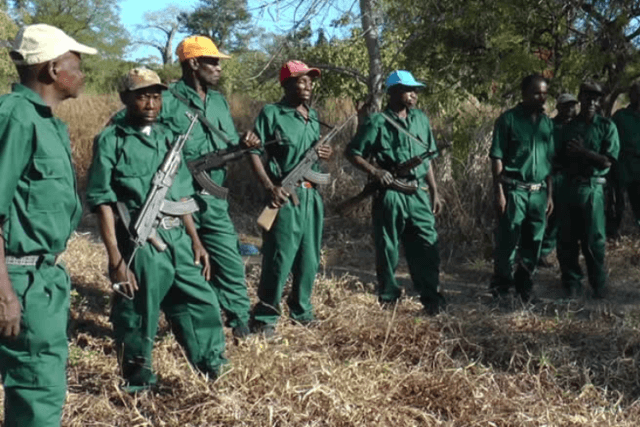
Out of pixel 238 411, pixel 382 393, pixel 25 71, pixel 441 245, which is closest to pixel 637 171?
pixel 441 245

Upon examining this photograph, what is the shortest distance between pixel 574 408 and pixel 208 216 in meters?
2.56

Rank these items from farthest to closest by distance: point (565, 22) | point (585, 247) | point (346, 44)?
point (346, 44)
point (565, 22)
point (585, 247)

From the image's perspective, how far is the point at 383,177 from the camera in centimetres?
577

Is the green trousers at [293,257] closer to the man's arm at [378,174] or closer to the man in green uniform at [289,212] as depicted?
the man in green uniform at [289,212]

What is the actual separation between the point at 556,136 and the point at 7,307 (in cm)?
497

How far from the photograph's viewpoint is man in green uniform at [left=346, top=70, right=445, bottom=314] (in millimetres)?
5824

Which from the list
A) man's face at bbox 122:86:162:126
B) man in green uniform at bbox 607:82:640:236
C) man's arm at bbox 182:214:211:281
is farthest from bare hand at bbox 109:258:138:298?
man in green uniform at bbox 607:82:640:236

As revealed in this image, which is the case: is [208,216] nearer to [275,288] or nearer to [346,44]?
[275,288]

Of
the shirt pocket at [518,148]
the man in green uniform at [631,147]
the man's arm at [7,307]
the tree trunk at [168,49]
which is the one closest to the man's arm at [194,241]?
the man's arm at [7,307]

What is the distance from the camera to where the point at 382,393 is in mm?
3994

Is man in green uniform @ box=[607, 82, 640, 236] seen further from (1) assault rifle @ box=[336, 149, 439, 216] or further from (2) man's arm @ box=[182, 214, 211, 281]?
(2) man's arm @ box=[182, 214, 211, 281]

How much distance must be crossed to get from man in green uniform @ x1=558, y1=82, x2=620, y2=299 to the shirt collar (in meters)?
4.60

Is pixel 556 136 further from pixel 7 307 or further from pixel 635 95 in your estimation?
pixel 7 307

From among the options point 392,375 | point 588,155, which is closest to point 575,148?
point 588,155
